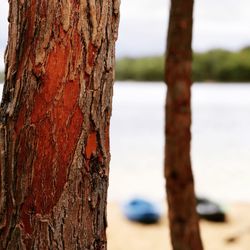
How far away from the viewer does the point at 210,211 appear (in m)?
8.46

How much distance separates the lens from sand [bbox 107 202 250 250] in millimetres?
7258

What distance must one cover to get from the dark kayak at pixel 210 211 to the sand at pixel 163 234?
0.10 metres

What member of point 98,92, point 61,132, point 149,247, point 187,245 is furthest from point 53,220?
point 149,247

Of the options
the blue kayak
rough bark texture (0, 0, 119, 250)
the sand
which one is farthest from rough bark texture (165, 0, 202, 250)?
the blue kayak

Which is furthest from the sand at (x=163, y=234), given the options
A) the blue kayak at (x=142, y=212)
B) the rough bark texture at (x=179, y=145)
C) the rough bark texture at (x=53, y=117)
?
the rough bark texture at (x=53, y=117)

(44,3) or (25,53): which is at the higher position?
(44,3)

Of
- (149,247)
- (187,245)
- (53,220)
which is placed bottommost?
(149,247)

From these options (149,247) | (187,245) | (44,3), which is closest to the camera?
(44,3)

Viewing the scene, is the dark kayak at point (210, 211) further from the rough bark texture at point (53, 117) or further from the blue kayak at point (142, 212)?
the rough bark texture at point (53, 117)

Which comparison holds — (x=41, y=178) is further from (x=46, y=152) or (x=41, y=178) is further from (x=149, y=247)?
(x=149, y=247)

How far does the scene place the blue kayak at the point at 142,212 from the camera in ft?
27.4

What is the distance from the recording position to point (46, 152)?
59.8 inches

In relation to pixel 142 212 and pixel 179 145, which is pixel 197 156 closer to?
pixel 142 212

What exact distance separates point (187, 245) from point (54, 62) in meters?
1.82
